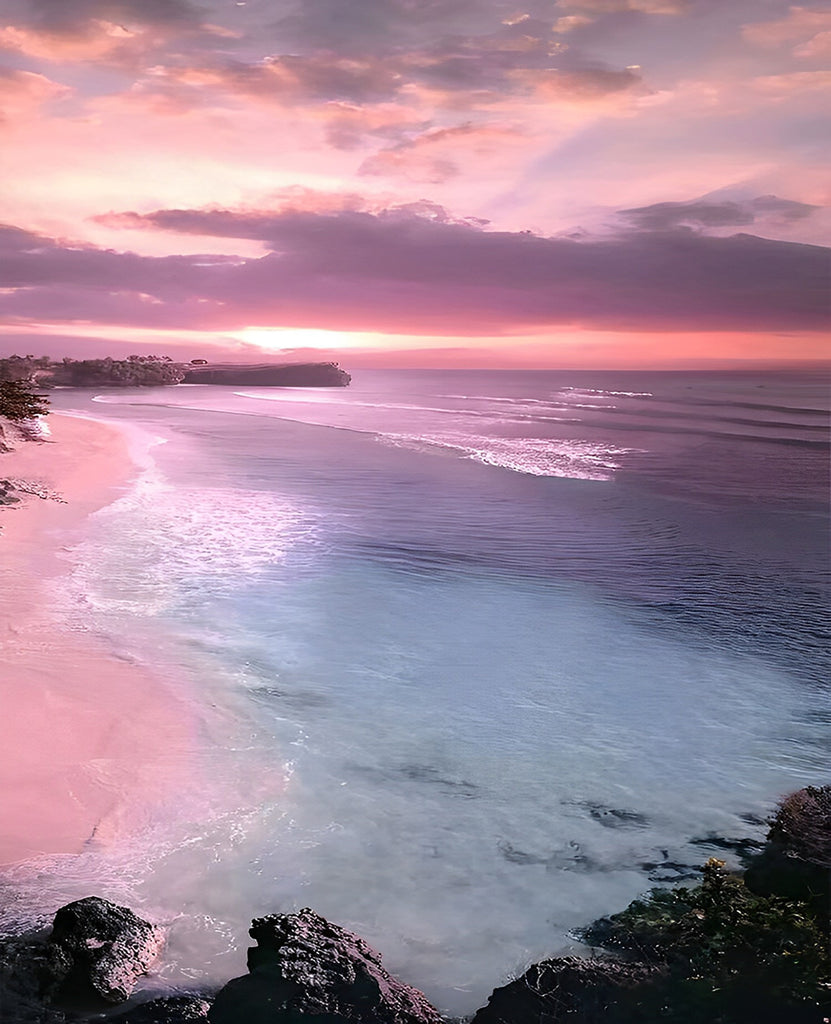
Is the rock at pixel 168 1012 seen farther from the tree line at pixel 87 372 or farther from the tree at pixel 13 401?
the tree line at pixel 87 372

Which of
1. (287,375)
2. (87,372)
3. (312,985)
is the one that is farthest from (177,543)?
(287,375)

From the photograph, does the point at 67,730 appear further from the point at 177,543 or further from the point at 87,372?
the point at 87,372

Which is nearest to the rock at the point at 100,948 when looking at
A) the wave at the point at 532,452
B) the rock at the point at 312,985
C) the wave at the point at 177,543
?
the rock at the point at 312,985

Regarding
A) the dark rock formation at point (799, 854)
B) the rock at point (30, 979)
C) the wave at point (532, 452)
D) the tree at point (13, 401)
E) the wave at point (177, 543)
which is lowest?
the rock at point (30, 979)

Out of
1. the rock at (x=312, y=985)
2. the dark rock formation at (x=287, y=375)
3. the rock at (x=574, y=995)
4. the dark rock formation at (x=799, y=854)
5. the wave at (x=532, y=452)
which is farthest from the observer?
the dark rock formation at (x=287, y=375)

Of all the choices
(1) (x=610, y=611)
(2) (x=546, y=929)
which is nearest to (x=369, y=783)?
(2) (x=546, y=929)
